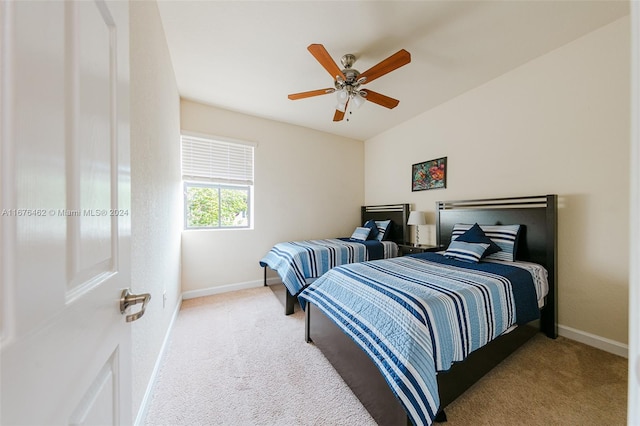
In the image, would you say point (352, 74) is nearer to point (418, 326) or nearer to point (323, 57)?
point (323, 57)

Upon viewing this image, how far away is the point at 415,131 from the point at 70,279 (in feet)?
13.5

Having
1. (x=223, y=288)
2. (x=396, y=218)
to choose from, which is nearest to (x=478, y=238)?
(x=396, y=218)

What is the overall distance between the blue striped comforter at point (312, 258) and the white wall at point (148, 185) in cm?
127

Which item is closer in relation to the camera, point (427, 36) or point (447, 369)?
point (447, 369)

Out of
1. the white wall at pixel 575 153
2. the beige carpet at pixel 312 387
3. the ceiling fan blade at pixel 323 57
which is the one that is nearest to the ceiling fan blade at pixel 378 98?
the ceiling fan blade at pixel 323 57

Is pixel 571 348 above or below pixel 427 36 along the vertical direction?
below

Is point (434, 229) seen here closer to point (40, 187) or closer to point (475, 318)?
point (475, 318)

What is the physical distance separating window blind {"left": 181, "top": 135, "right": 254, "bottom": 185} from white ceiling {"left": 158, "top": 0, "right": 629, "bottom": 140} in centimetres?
71

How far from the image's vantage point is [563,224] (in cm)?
222

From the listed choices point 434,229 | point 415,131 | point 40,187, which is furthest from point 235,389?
point 415,131

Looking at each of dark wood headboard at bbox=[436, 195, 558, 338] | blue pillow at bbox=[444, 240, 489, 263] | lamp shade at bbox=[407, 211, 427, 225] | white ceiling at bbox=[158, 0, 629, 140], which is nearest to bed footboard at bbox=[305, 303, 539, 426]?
dark wood headboard at bbox=[436, 195, 558, 338]

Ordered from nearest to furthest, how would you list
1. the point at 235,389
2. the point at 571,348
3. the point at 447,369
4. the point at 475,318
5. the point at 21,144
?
1. the point at 21,144
2. the point at 447,369
3. the point at 475,318
4. the point at 235,389
5. the point at 571,348

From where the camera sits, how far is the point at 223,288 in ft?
11.3

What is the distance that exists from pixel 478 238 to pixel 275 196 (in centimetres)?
294
